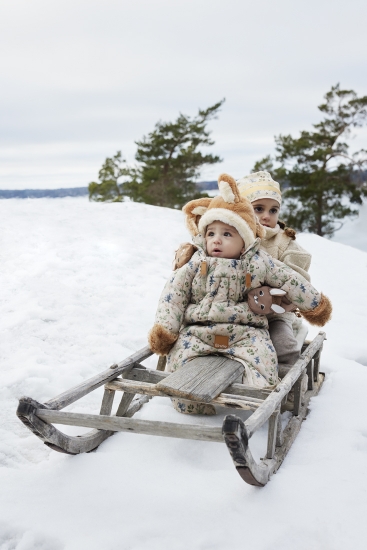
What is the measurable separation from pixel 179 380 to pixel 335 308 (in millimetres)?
4126

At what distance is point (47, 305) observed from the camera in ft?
17.2

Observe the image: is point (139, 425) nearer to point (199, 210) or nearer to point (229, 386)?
point (229, 386)

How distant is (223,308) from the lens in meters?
3.32

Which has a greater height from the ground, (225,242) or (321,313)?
(225,242)

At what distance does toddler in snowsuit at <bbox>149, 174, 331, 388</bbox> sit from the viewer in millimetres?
3326

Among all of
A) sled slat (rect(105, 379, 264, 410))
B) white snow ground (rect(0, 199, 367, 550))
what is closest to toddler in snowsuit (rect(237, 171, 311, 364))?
white snow ground (rect(0, 199, 367, 550))

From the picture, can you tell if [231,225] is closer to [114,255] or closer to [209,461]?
[209,461]

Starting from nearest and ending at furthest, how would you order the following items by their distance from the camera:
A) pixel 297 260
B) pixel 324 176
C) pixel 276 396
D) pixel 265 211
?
pixel 276 396 → pixel 297 260 → pixel 265 211 → pixel 324 176

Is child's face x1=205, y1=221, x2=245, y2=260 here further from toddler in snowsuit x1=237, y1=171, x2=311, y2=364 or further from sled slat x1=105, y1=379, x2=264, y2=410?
sled slat x1=105, y1=379, x2=264, y2=410

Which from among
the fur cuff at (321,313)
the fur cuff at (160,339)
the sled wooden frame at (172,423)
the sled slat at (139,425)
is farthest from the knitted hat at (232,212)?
the sled slat at (139,425)

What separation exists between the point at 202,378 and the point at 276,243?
4.28 ft

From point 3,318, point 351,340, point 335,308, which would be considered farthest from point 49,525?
point 335,308

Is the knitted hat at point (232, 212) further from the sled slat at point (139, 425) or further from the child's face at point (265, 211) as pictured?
the sled slat at point (139, 425)

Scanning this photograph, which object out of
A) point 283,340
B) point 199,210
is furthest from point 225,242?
point 283,340
